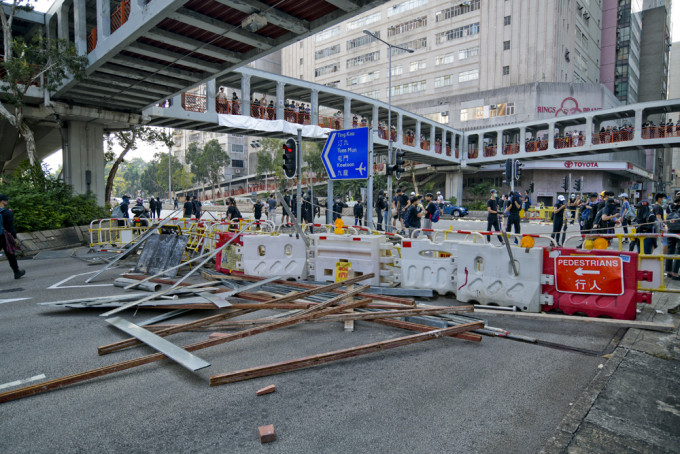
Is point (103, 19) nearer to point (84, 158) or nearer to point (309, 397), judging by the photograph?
point (84, 158)

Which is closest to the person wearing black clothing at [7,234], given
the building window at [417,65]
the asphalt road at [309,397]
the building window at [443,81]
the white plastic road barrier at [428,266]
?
the asphalt road at [309,397]

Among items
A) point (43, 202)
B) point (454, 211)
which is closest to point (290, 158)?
point (43, 202)

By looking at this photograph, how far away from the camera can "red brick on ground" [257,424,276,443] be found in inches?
113

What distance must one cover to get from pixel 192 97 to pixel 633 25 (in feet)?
251

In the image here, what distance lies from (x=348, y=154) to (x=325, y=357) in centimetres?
814

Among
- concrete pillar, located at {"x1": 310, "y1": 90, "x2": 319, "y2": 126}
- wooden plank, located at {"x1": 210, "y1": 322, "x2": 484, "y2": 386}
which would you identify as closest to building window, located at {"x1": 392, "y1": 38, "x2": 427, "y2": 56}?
concrete pillar, located at {"x1": 310, "y1": 90, "x2": 319, "y2": 126}

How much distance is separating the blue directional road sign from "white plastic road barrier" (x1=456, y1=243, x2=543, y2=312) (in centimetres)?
499

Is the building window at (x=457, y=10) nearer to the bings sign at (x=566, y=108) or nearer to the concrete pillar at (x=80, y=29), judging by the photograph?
the bings sign at (x=566, y=108)

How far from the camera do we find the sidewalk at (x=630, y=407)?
2832mm

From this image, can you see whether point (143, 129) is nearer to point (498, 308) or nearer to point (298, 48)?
point (498, 308)

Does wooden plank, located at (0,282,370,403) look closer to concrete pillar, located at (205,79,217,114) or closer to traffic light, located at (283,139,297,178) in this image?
traffic light, located at (283,139,297,178)

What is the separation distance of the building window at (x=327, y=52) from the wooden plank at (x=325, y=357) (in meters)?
71.2

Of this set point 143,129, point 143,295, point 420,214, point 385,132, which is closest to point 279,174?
point 385,132

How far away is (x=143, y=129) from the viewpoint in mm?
24359
